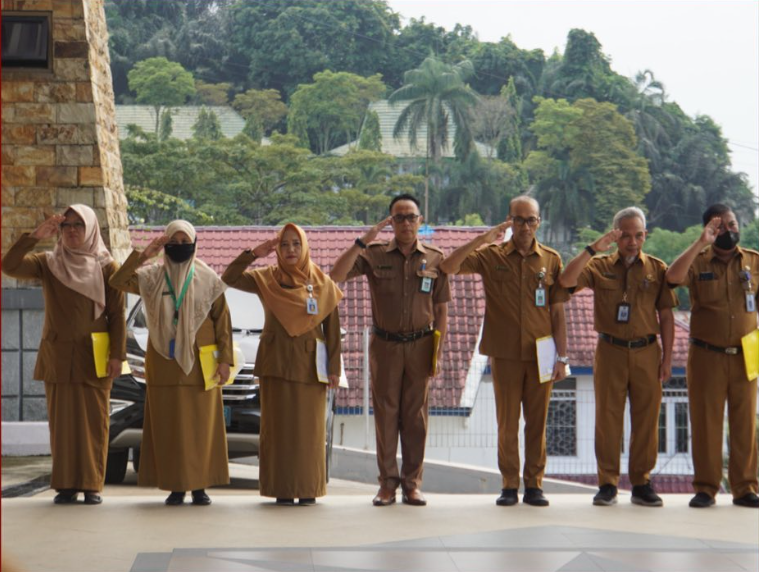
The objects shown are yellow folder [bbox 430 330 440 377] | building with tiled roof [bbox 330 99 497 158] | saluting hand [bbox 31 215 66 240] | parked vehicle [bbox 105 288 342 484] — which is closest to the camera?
saluting hand [bbox 31 215 66 240]

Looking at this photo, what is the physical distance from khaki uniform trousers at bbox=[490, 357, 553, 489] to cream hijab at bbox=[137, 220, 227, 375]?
172cm

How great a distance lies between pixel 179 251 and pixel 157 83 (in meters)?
47.1

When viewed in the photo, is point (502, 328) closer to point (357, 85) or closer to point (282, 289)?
point (282, 289)

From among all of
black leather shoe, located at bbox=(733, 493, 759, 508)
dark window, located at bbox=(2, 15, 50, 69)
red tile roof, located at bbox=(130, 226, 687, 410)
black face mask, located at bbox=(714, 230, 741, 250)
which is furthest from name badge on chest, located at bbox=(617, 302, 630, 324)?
red tile roof, located at bbox=(130, 226, 687, 410)

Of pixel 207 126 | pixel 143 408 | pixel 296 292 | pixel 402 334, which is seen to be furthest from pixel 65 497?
pixel 207 126

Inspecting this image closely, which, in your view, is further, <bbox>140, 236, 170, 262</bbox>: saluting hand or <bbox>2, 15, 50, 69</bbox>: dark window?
<bbox>2, 15, 50, 69</bbox>: dark window

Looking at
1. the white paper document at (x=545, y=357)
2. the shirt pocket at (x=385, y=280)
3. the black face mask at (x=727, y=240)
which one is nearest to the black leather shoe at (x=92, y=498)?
the shirt pocket at (x=385, y=280)

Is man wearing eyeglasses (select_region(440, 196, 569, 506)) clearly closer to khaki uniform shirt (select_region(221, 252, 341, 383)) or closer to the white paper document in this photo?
the white paper document

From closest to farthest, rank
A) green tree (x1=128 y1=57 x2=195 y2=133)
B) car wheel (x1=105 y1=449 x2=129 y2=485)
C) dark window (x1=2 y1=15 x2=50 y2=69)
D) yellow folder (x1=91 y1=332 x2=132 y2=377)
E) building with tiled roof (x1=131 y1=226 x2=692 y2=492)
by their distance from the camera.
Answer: yellow folder (x1=91 y1=332 x2=132 y2=377), car wheel (x1=105 y1=449 x2=129 y2=485), dark window (x1=2 y1=15 x2=50 y2=69), building with tiled roof (x1=131 y1=226 x2=692 y2=492), green tree (x1=128 y1=57 x2=195 y2=133)

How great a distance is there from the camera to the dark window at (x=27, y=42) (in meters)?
9.47

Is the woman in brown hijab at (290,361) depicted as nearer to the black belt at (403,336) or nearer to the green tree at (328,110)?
the black belt at (403,336)

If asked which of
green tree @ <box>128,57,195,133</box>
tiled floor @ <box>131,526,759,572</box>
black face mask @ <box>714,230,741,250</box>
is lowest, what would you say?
tiled floor @ <box>131,526,759,572</box>

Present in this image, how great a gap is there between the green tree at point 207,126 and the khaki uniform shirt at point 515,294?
41022 mm

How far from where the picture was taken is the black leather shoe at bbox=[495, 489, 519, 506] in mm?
6773
